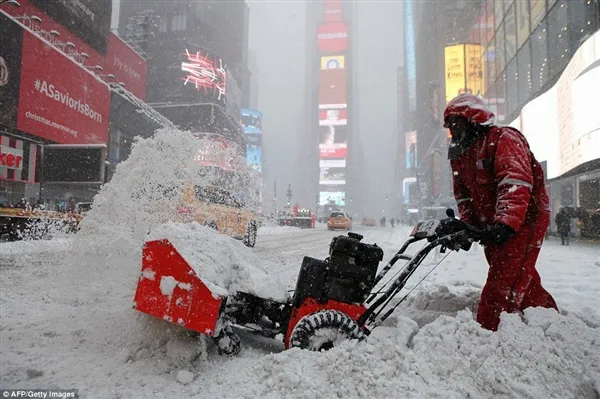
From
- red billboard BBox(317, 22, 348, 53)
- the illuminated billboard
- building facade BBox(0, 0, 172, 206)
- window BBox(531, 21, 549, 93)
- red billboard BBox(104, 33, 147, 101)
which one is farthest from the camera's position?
red billboard BBox(317, 22, 348, 53)

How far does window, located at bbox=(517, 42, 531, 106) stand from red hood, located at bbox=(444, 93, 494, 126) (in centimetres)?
2328

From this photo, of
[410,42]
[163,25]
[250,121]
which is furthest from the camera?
[410,42]

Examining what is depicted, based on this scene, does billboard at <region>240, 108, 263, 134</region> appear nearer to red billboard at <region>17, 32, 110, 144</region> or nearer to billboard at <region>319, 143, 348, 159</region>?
billboard at <region>319, 143, 348, 159</region>

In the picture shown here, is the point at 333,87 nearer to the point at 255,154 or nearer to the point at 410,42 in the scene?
the point at 410,42

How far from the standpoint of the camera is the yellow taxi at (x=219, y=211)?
7782 millimetres

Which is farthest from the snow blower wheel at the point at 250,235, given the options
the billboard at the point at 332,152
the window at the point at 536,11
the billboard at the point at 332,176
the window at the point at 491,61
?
the billboard at the point at 332,152

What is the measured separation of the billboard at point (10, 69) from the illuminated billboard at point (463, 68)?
35.8 metres

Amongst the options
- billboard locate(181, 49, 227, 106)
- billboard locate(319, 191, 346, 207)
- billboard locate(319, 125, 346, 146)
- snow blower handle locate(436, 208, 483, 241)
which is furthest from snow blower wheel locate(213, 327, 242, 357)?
billboard locate(319, 125, 346, 146)

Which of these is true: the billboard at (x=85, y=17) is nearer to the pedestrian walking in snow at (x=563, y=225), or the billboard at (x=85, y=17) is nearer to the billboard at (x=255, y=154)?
the pedestrian walking in snow at (x=563, y=225)

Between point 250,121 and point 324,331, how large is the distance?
98.2m

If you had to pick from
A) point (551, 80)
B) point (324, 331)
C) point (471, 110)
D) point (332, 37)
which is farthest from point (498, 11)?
point (332, 37)

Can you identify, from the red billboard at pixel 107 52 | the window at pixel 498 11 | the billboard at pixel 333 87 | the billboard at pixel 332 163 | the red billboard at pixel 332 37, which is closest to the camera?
the red billboard at pixel 107 52

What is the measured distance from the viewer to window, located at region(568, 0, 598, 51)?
1473 centimetres

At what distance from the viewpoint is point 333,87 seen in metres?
183
